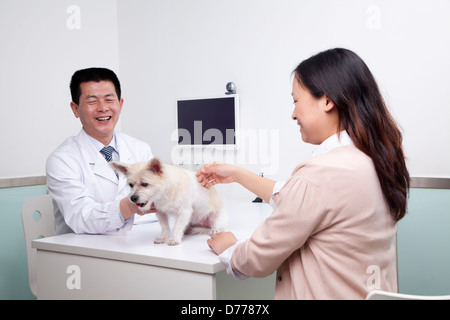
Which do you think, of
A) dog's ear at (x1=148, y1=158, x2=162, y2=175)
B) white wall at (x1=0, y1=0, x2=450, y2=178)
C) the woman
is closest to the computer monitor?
white wall at (x1=0, y1=0, x2=450, y2=178)

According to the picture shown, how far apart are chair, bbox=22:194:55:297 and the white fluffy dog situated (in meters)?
0.99

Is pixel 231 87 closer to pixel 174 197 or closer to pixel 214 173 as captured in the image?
pixel 214 173

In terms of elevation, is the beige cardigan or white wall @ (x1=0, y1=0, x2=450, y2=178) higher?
white wall @ (x1=0, y1=0, x2=450, y2=178)

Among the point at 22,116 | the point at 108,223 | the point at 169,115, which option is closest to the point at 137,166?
the point at 108,223

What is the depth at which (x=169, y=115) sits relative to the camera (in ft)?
12.4

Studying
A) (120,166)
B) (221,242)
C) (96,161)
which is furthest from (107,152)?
(221,242)

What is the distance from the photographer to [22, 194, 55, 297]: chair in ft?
6.91

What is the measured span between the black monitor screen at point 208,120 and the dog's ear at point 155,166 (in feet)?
6.27

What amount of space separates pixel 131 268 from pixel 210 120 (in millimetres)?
2120

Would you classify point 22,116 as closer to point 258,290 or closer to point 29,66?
point 29,66

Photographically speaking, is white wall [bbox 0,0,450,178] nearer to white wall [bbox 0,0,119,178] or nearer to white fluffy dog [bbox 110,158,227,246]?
white wall [bbox 0,0,119,178]

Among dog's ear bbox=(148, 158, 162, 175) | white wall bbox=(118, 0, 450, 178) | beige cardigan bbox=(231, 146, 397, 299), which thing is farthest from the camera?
white wall bbox=(118, 0, 450, 178)

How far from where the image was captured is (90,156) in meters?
1.92

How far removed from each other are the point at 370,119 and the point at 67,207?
1.25 m
